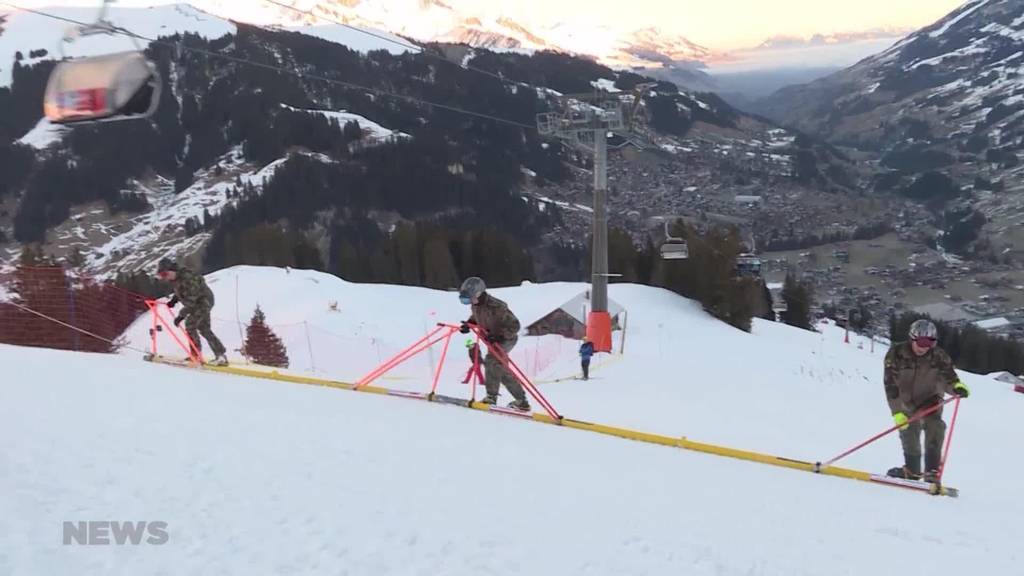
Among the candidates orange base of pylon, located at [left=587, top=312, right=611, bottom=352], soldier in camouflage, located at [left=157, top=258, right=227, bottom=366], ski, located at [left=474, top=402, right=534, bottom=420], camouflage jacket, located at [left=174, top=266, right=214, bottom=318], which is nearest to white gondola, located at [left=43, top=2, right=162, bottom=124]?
soldier in camouflage, located at [left=157, top=258, right=227, bottom=366]

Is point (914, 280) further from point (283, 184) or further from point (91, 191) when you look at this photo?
point (91, 191)

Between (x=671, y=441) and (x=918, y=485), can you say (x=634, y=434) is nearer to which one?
(x=671, y=441)

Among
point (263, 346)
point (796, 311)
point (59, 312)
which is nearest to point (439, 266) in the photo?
point (796, 311)

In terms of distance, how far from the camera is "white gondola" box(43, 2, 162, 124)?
36.0 feet

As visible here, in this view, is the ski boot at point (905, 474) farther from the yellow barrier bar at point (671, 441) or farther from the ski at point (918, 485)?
the yellow barrier bar at point (671, 441)

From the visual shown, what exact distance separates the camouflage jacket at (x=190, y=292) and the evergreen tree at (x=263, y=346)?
547 inches

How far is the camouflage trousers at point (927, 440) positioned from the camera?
921 centimetres

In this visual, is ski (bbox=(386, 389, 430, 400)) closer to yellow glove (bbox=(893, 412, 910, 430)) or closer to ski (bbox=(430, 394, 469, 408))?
ski (bbox=(430, 394, 469, 408))

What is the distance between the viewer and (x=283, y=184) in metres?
161

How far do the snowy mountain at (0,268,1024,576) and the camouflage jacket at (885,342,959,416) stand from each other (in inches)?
46.2

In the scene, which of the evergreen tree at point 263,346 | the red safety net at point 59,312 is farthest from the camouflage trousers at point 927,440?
the evergreen tree at point 263,346

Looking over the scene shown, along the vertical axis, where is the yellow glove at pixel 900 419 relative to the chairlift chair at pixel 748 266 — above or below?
below

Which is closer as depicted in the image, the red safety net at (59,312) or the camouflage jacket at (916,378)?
the camouflage jacket at (916,378)

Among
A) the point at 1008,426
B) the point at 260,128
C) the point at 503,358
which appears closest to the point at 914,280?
the point at 260,128
